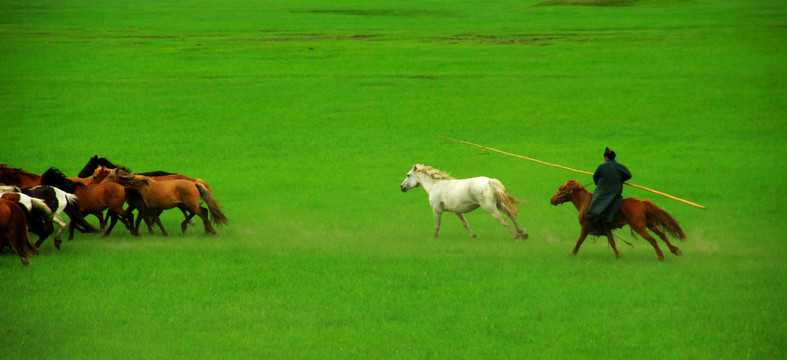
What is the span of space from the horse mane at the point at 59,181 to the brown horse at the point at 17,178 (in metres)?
0.97

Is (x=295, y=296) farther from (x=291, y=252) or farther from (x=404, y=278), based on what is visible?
(x=291, y=252)

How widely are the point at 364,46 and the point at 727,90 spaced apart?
22.4 m

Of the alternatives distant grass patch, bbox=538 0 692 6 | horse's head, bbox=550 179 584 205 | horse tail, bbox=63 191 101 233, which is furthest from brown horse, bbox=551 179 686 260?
distant grass patch, bbox=538 0 692 6

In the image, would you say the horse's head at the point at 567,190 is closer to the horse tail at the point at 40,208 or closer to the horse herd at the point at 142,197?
the horse herd at the point at 142,197

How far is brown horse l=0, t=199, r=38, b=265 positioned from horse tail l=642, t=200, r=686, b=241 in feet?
31.7

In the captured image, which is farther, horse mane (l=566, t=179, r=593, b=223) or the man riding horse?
horse mane (l=566, t=179, r=593, b=223)

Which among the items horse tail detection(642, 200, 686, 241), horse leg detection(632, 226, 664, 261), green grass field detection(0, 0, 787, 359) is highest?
horse tail detection(642, 200, 686, 241)

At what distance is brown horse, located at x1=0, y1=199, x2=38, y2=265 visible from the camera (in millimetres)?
13562

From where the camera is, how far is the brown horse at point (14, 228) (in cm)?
1356

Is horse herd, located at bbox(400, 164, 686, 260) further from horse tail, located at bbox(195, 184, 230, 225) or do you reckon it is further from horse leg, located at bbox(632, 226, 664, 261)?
horse tail, located at bbox(195, 184, 230, 225)

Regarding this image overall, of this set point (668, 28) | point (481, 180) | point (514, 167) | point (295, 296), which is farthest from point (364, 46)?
point (295, 296)

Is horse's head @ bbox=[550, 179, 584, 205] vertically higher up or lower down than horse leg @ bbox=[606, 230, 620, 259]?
higher up

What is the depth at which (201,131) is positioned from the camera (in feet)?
103

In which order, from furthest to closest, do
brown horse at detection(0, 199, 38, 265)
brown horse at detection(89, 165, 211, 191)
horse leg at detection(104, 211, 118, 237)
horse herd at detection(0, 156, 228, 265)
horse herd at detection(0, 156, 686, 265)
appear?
1. horse leg at detection(104, 211, 118, 237)
2. brown horse at detection(89, 165, 211, 191)
3. horse herd at detection(0, 156, 228, 265)
4. horse herd at detection(0, 156, 686, 265)
5. brown horse at detection(0, 199, 38, 265)
